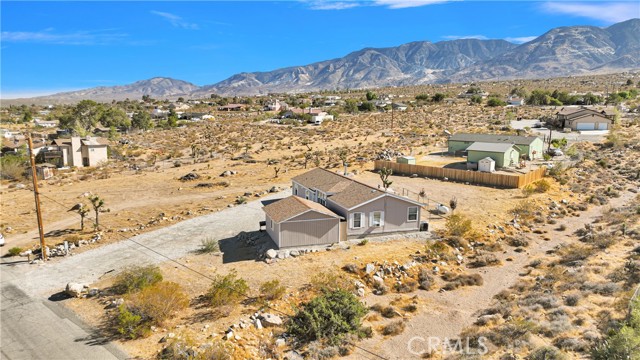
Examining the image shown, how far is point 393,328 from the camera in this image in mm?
18219

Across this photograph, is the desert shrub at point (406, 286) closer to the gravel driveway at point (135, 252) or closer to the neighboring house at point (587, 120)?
the gravel driveway at point (135, 252)

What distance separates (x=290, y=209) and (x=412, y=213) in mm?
8579

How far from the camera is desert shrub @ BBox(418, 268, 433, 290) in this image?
73.6 feet

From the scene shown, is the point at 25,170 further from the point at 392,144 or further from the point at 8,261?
the point at 392,144

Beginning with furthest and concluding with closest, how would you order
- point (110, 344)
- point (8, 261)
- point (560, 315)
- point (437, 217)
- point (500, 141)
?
1. point (500, 141)
2. point (437, 217)
3. point (8, 261)
4. point (560, 315)
5. point (110, 344)

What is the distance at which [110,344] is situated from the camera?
17.0m

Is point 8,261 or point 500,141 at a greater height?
point 500,141

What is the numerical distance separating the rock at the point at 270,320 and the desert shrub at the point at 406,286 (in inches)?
269

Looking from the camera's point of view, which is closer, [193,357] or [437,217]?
[193,357]

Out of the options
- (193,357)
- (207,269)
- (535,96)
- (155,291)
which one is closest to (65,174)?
(207,269)

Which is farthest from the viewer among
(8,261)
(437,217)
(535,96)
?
(535,96)

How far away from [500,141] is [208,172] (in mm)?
35218

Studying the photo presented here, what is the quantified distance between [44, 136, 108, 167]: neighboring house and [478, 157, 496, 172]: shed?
4928 centimetres

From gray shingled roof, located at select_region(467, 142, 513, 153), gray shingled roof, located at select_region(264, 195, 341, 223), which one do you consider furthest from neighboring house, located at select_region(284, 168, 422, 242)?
gray shingled roof, located at select_region(467, 142, 513, 153)
